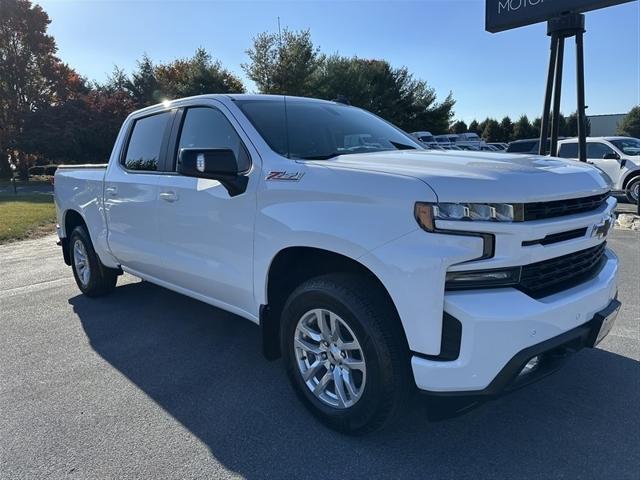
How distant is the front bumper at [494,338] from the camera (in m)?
2.21

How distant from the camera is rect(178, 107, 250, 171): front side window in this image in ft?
11.1

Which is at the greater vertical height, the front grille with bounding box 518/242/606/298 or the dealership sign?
the dealership sign

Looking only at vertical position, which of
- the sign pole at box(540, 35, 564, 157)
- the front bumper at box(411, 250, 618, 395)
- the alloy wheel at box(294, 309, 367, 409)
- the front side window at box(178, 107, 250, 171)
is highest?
the sign pole at box(540, 35, 564, 157)

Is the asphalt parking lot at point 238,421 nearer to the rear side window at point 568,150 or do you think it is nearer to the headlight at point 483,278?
the headlight at point 483,278

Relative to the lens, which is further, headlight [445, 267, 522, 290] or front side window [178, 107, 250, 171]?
front side window [178, 107, 250, 171]

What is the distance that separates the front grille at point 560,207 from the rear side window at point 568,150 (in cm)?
1254

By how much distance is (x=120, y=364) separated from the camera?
3.93 m

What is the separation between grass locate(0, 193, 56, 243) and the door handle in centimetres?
840

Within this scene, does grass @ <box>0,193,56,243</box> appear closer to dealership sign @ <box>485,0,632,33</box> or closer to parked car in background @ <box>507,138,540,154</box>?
dealership sign @ <box>485,0,632,33</box>

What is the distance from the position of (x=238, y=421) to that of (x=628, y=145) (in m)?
14.6

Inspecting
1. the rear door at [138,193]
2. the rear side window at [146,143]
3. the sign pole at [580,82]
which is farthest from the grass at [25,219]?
the sign pole at [580,82]

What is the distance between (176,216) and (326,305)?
65.2 inches

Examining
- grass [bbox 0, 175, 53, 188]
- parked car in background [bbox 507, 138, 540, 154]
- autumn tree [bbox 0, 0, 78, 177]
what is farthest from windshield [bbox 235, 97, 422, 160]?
autumn tree [bbox 0, 0, 78, 177]

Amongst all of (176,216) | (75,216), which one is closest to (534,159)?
(176,216)
